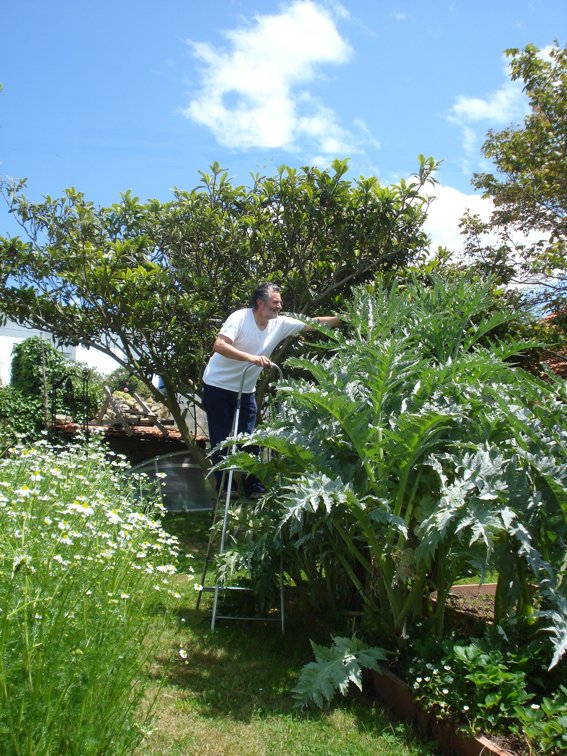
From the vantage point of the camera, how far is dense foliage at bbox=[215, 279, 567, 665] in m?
2.98

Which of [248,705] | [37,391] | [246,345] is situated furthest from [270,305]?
[37,391]

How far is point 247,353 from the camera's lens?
5.36 metres

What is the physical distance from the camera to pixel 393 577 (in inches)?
135

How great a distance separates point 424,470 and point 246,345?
2295mm

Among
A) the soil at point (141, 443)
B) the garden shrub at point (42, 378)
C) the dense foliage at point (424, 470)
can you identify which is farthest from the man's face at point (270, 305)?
the garden shrub at point (42, 378)

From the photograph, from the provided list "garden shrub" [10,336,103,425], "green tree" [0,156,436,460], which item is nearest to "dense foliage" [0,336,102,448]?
"garden shrub" [10,336,103,425]

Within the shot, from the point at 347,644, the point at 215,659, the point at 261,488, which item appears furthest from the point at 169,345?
the point at 347,644

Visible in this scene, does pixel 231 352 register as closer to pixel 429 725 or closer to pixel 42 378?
pixel 429 725

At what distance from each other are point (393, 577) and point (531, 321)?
19.3ft

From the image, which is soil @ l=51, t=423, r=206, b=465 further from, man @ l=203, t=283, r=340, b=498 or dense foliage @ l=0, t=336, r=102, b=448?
man @ l=203, t=283, r=340, b=498

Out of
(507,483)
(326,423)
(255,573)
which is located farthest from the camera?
(255,573)

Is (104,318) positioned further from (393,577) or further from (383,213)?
(393,577)

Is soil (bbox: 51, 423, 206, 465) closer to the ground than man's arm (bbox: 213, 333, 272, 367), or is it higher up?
closer to the ground

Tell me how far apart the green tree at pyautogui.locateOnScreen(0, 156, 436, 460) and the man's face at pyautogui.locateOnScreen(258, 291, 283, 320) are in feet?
7.19
